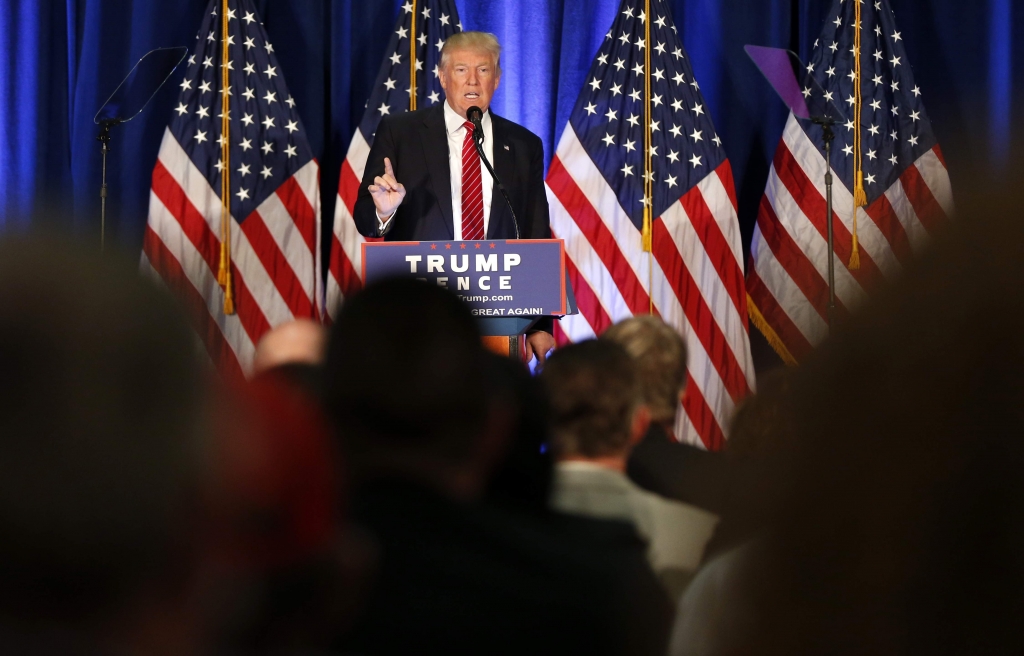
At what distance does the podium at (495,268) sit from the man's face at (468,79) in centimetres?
124

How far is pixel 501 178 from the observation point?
4070 millimetres

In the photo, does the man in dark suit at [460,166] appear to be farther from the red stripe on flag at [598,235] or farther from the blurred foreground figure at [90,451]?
the blurred foreground figure at [90,451]

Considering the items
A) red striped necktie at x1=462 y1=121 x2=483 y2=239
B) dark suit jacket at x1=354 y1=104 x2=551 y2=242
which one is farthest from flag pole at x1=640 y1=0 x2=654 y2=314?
red striped necktie at x1=462 y1=121 x2=483 y2=239

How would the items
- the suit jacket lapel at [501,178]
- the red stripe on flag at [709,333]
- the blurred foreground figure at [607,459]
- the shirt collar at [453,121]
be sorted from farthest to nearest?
the red stripe on flag at [709,333]
the shirt collar at [453,121]
the suit jacket lapel at [501,178]
the blurred foreground figure at [607,459]

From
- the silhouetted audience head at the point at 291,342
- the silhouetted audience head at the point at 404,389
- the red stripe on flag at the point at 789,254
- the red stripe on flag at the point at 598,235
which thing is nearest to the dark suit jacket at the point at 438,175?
the red stripe on flag at the point at 598,235

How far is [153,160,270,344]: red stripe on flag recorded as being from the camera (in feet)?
17.9

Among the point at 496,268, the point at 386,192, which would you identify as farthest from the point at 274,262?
the point at 496,268

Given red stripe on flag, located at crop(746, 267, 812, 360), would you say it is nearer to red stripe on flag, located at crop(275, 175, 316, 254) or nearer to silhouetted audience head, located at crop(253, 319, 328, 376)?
red stripe on flag, located at crop(275, 175, 316, 254)

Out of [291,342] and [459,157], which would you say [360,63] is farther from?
[291,342]

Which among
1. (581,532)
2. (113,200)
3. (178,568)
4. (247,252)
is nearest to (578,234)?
(247,252)

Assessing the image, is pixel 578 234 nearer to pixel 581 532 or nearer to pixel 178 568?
pixel 581 532

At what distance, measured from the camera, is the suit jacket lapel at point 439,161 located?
4043 millimetres

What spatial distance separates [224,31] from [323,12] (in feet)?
2.25

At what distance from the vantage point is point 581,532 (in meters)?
1.14
